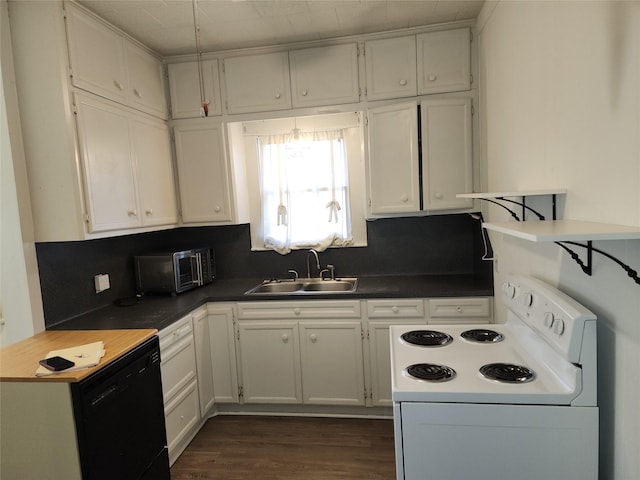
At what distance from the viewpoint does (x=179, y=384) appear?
7.91 feet

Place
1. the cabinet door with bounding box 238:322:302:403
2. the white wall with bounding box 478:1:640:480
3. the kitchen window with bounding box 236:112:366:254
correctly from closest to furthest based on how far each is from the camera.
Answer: the white wall with bounding box 478:1:640:480, the cabinet door with bounding box 238:322:302:403, the kitchen window with bounding box 236:112:366:254

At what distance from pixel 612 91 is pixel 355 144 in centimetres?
215

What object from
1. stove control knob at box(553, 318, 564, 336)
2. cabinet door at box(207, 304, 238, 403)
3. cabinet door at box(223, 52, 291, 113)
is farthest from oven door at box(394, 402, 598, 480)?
cabinet door at box(223, 52, 291, 113)

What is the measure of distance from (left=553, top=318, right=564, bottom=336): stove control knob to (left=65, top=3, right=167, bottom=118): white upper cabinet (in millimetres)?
2461

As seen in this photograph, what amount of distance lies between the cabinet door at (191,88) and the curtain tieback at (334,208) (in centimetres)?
109

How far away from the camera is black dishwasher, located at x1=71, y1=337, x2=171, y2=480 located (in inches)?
62.8

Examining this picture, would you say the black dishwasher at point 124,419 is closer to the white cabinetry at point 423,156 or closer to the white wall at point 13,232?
the white wall at point 13,232

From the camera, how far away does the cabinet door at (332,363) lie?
2.73 m

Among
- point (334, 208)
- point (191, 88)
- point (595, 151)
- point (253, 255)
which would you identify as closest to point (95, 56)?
point (191, 88)

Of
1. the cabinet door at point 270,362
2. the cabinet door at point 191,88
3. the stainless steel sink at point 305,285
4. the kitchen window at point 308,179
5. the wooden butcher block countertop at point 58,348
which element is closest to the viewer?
the wooden butcher block countertop at point 58,348

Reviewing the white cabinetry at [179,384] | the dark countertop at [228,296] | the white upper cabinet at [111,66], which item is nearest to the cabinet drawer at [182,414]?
the white cabinetry at [179,384]

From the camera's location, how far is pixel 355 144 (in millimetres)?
3184

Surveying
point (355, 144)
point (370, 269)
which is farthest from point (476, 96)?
point (370, 269)

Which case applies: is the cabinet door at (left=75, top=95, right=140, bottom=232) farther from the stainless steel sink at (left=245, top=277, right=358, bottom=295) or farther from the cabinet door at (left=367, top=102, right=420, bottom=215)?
the cabinet door at (left=367, top=102, right=420, bottom=215)
